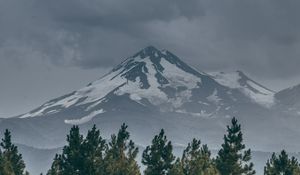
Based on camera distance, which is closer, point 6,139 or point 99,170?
point 99,170

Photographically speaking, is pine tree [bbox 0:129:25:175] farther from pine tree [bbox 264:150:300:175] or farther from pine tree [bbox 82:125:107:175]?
pine tree [bbox 264:150:300:175]

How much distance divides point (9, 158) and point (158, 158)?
708 inches

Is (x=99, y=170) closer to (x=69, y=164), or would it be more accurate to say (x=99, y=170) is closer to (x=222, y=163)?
(x=69, y=164)

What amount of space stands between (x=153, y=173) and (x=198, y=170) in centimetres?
507

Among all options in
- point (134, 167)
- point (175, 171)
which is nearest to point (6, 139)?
point (134, 167)

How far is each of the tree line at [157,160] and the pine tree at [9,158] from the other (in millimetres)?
109

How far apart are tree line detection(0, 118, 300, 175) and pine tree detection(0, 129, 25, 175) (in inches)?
4.3

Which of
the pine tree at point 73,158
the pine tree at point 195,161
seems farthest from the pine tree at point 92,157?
the pine tree at point 195,161

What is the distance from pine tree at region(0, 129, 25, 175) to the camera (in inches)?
2970

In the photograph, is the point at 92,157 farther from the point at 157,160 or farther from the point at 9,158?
the point at 9,158

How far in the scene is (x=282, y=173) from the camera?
7531 centimetres

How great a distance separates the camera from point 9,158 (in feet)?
266

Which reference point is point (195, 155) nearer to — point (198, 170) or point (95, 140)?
point (198, 170)

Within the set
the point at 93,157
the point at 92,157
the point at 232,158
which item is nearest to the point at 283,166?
the point at 232,158
